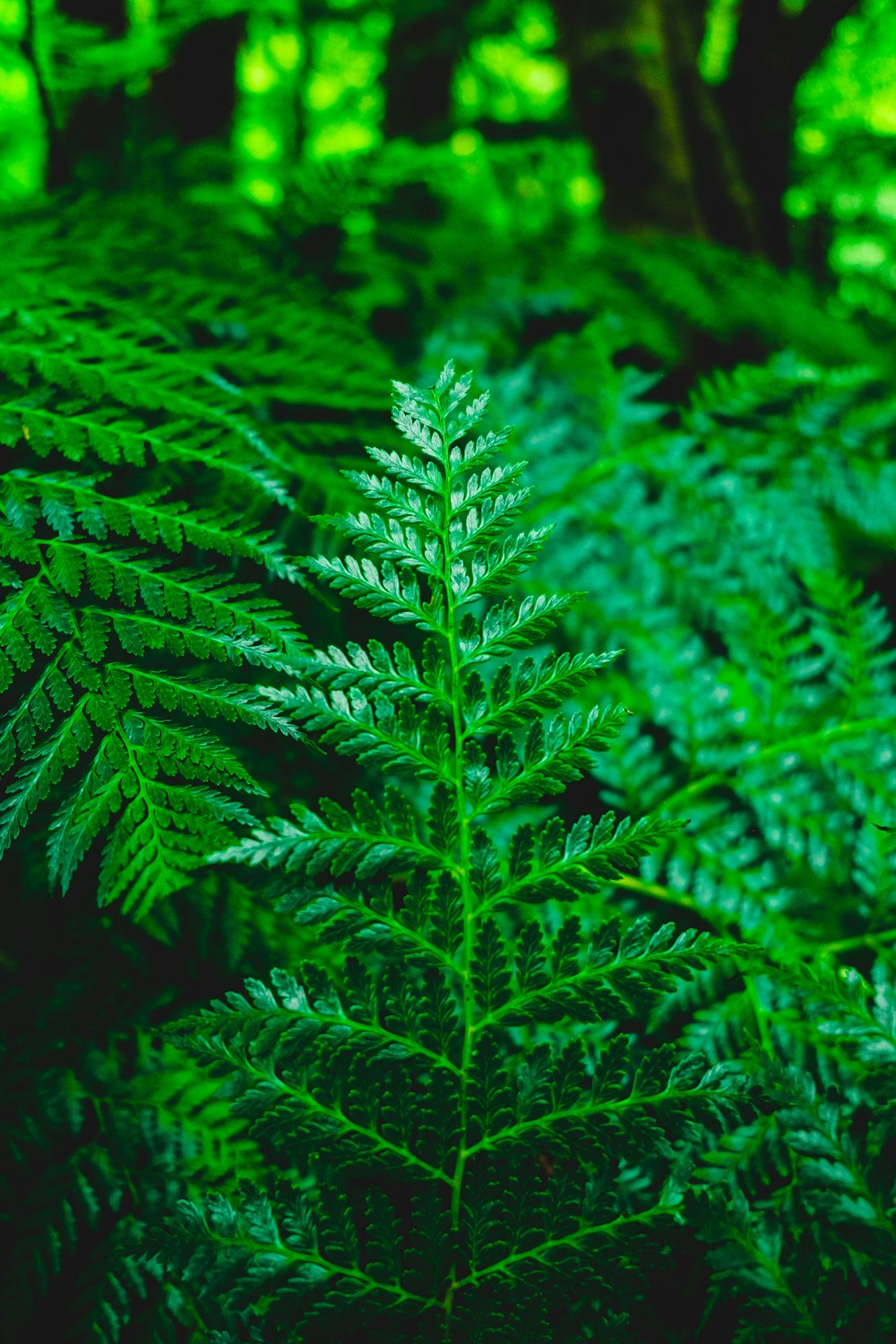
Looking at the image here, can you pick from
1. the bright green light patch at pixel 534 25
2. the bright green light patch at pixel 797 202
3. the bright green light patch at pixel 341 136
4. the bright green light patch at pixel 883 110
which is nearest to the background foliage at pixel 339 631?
the bright green light patch at pixel 797 202

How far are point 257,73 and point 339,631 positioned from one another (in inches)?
164

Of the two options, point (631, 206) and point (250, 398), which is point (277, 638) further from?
point (631, 206)

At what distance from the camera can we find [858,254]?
3520 mm

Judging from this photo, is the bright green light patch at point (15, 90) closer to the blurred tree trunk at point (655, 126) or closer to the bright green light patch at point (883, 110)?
the blurred tree trunk at point (655, 126)

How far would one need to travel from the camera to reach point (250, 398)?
1.15 meters

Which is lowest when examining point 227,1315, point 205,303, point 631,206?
point 227,1315

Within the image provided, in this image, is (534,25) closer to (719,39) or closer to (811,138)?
(719,39)

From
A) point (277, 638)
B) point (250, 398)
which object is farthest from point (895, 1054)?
point (250, 398)

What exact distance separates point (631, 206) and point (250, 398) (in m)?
2.17

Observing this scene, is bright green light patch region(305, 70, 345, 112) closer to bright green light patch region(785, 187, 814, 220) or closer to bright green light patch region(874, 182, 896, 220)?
bright green light patch region(785, 187, 814, 220)

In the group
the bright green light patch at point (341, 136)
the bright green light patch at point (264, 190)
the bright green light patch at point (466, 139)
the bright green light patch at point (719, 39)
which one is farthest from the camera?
the bright green light patch at point (719, 39)

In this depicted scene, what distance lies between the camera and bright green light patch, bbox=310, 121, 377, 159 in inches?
155

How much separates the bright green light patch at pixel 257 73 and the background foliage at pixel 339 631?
1634 mm

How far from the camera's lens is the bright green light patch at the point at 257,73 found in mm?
3648
